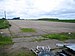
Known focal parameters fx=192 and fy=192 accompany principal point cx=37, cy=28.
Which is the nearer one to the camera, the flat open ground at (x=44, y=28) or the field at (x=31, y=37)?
the field at (x=31, y=37)

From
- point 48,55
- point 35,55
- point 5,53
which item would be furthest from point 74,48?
point 5,53

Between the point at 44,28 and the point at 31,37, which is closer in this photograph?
the point at 31,37

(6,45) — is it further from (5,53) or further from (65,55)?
(65,55)

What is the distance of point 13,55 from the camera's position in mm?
13375

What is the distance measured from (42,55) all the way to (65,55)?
1600 mm

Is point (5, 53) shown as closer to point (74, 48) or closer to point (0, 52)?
point (0, 52)

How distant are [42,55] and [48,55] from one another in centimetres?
33

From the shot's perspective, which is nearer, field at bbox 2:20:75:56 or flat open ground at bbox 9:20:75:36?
field at bbox 2:20:75:56

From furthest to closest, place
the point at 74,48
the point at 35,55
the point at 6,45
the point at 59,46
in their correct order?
the point at 6,45
the point at 59,46
the point at 35,55
the point at 74,48

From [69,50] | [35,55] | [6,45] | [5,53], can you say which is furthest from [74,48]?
[6,45]

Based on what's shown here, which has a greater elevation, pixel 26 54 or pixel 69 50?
pixel 69 50

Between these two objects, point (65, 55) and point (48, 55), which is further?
point (65, 55)

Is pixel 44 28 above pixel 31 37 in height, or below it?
below

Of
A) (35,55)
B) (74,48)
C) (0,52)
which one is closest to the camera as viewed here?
(74,48)
